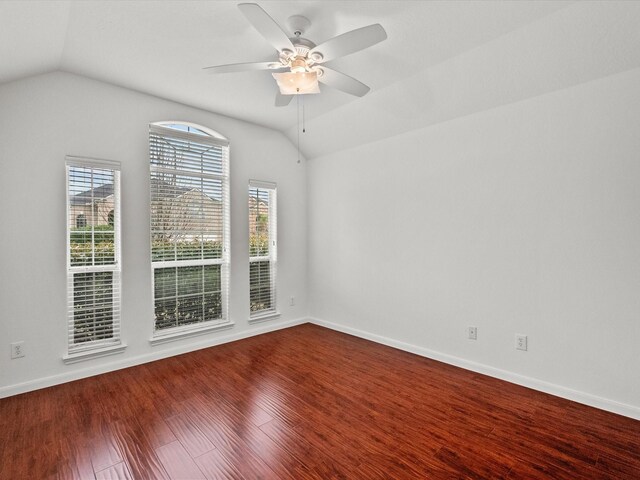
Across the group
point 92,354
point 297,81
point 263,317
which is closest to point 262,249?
point 263,317

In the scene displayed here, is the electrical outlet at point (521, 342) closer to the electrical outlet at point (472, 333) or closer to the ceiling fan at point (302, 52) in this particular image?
the electrical outlet at point (472, 333)

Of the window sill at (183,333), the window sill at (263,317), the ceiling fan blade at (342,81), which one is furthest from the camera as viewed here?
the window sill at (263,317)

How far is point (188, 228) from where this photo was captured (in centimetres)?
370

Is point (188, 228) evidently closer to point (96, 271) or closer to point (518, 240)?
point (96, 271)

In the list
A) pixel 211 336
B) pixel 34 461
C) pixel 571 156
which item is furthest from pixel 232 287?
pixel 571 156

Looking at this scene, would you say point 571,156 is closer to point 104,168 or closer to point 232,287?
point 232,287

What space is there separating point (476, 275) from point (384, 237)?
1.16 meters

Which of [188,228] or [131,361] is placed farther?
[188,228]

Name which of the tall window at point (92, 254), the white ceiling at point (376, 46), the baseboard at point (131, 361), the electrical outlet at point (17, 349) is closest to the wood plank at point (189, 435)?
→ the baseboard at point (131, 361)

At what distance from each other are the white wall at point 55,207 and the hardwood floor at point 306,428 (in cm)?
29

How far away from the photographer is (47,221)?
2.82 meters

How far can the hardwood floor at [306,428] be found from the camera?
→ 5.99ft

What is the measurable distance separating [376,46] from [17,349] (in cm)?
386

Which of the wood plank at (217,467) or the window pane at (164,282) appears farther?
the window pane at (164,282)
